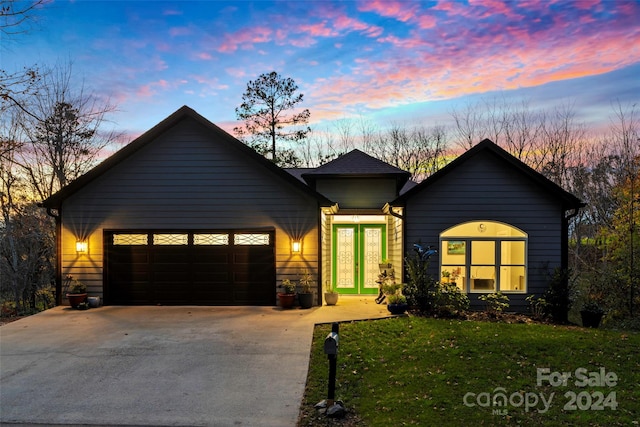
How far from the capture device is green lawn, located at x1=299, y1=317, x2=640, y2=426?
472 cm

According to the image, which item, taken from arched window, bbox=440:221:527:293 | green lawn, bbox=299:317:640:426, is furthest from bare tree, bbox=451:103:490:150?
green lawn, bbox=299:317:640:426

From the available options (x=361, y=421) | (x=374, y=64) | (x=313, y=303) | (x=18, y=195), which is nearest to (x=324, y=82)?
(x=374, y=64)

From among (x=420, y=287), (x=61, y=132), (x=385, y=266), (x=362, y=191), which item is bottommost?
(x=420, y=287)

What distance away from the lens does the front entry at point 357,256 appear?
1330 cm

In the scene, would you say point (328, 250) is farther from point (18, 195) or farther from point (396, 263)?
point (18, 195)

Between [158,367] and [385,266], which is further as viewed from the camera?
[385,266]

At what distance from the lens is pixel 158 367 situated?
6.33m

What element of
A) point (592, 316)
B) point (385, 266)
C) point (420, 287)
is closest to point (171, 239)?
point (385, 266)

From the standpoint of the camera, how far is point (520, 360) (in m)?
6.54

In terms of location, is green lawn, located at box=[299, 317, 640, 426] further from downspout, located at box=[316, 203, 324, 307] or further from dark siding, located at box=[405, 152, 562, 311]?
dark siding, located at box=[405, 152, 562, 311]

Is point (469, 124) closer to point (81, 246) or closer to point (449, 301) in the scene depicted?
point (449, 301)

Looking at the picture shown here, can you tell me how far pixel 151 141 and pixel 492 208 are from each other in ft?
32.5

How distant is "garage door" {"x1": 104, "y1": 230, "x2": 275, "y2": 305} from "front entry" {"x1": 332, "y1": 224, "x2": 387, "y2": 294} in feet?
9.64

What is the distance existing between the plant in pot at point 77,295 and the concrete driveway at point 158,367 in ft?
1.83
